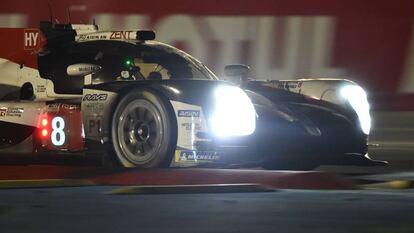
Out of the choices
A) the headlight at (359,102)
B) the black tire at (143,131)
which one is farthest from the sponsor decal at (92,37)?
the headlight at (359,102)

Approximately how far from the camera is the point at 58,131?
26.3 ft

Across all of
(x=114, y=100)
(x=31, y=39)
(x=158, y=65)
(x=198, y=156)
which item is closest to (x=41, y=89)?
(x=31, y=39)

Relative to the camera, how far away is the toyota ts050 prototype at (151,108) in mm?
7523

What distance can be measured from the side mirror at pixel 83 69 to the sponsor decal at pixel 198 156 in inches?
46.8

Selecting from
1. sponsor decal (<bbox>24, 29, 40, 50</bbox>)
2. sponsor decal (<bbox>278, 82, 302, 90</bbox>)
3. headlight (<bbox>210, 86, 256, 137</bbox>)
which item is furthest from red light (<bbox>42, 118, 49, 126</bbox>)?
sponsor decal (<bbox>278, 82, 302, 90</bbox>)

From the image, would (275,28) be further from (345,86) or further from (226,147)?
(226,147)

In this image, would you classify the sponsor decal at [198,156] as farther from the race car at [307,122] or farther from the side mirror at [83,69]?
the side mirror at [83,69]

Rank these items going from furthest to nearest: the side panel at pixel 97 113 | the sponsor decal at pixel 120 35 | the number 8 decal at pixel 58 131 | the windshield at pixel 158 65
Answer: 1. the sponsor decal at pixel 120 35
2. the windshield at pixel 158 65
3. the number 8 decal at pixel 58 131
4. the side panel at pixel 97 113

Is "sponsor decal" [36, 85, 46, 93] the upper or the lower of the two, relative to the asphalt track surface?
upper

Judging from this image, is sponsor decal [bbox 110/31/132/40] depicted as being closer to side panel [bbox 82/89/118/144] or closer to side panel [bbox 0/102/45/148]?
side panel [bbox 82/89/118/144]

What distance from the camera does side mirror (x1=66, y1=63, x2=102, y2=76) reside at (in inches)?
319

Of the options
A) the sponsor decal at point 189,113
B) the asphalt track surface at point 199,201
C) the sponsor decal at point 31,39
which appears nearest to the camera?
the asphalt track surface at point 199,201

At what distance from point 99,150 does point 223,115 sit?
1213 mm

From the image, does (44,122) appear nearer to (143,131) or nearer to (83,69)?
(83,69)
